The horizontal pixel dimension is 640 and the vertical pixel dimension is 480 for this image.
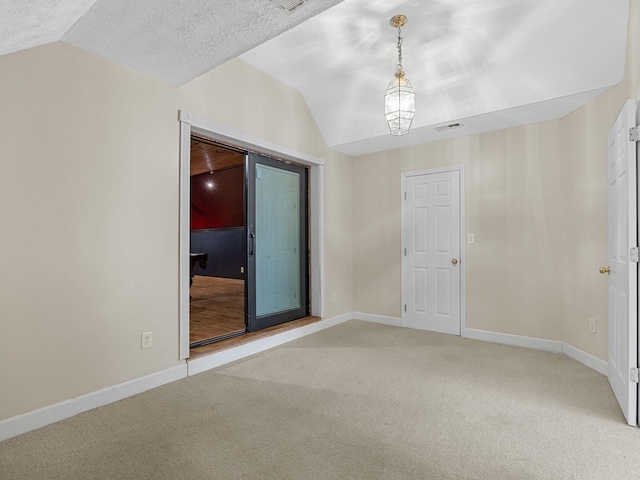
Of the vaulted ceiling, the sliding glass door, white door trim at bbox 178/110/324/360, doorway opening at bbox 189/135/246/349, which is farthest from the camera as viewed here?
doorway opening at bbox 189/135/246/349

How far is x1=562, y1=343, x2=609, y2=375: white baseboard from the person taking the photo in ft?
9.89

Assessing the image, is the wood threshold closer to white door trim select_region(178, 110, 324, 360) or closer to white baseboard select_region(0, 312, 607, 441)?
white baseboard select_region(0, 312, 607, 441)

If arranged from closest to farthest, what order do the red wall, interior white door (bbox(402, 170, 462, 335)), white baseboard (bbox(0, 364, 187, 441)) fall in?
1. white baseboard (bbox(0, 364, 187, 441))
2. interior white door (bbox(402, 170, 462, 335))
3. the red wall

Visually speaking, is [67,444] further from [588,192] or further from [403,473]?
[588,192]

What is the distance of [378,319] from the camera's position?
4.89m

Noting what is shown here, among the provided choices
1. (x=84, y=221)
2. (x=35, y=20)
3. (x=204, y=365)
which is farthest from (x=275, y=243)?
(x=35, y=20)

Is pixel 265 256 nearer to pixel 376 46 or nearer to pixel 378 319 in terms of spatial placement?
pixel 378 319

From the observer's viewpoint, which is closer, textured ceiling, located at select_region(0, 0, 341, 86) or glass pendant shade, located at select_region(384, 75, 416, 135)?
textured ceiling, located at select_region(0, 0, 341, 86)

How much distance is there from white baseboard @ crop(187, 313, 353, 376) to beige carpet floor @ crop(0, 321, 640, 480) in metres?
0.12

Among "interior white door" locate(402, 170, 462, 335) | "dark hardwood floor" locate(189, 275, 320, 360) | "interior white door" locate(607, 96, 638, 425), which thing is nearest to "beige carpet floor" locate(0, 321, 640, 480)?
"interior white door" locate(607, 96, 638, 425)

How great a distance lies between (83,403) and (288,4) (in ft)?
9.20

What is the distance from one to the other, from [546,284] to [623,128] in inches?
75.2

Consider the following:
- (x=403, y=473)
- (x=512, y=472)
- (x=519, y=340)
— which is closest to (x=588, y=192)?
(x=519, y=340)

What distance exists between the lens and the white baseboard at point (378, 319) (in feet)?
15.5
